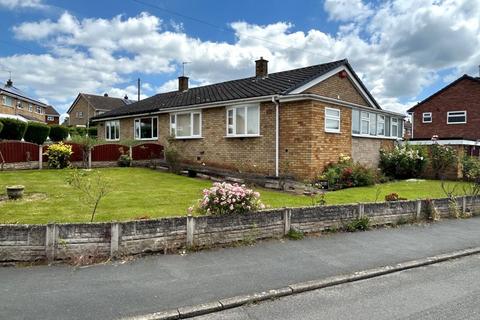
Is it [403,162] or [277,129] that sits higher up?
[277,129]

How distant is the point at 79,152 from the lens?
58.6 ft

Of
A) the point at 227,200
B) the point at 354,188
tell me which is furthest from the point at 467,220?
the point at 227,200

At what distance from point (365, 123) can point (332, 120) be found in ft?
9.76

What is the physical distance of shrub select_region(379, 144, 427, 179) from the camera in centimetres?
1761

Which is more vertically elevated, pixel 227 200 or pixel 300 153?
pixel 300 153

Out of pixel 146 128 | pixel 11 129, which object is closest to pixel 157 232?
pixel 146 128

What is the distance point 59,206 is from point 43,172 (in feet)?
24.6

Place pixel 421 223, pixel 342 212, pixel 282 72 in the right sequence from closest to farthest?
1. pixel 342 212
2. pixel 421 223
3. pixel 282 72

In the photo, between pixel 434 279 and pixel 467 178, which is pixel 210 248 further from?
pixel 467 178

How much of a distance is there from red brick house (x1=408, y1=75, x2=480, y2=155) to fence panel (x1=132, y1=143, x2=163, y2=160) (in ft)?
74.1

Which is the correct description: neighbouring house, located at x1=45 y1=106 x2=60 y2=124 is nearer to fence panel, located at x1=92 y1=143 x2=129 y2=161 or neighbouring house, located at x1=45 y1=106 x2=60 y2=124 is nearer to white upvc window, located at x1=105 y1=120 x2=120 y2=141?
white upvc window, located at x1=105 y1=120 x2=120 y2=141

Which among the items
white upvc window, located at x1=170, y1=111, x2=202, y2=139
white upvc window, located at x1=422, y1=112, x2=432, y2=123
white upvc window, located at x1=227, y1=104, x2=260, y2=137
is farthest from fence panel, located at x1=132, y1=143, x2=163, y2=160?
white upvc window, located at x1=422, y1=112, x2=432, y2=123

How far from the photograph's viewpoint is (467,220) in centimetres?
992

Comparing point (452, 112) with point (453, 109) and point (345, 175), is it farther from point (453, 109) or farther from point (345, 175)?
point (345, 175)
